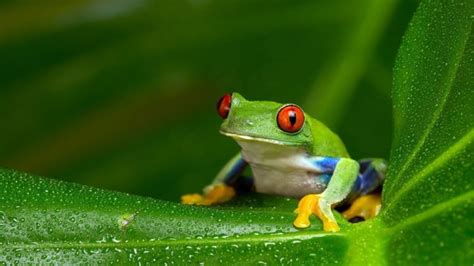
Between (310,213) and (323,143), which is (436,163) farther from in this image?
(323,143)

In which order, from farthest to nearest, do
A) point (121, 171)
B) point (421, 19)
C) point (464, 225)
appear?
point (121, 171) → point (421, 19) → point (464, 225)

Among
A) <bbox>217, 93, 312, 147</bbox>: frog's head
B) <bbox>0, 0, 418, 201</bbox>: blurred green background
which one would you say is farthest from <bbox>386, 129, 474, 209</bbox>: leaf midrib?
<bbox>0, 0, 418, 201</bbox>: blurred green background

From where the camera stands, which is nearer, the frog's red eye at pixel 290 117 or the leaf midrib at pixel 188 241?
the leaf midrib at pixel 188 241

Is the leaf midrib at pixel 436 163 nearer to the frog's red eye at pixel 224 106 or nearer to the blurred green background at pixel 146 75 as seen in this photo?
the frog's red eye at pixel 224 106

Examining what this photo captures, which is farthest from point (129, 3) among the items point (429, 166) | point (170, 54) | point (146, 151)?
point (429, 166)

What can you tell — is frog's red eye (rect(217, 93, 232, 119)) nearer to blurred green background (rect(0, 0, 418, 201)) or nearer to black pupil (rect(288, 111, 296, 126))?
black pupil (rect(288, 111, 296, 126))

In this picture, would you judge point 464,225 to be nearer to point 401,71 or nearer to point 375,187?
point 401,71

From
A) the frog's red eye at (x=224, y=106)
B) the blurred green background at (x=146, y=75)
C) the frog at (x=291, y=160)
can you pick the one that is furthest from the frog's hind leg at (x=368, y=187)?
the blurred green background at (x=146, y=75)
